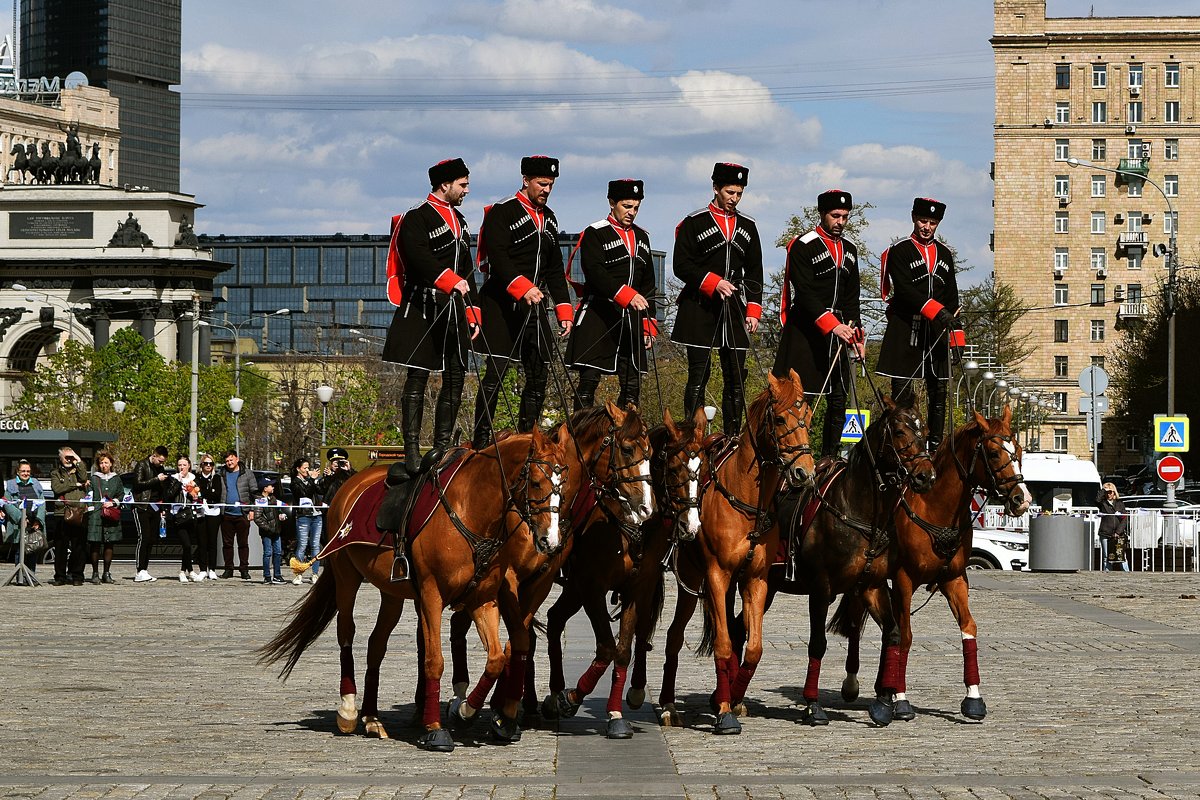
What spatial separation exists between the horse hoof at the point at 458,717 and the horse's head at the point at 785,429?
264 cm

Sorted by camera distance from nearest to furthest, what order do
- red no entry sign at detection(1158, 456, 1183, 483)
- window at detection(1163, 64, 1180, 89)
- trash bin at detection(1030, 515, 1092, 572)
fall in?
trash bin at detection(1030, 515, 1092, 572)
red no entry sign at detection(1158, 456, 1183, 483)
window at detection(1163, 64, 1180, 89)

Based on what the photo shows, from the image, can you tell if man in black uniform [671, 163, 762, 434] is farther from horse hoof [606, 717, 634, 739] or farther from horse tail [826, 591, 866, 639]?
horse hoof [606, 717, 634, 739]

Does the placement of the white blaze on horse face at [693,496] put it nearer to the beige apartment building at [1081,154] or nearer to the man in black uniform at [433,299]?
the man in black uniform at [433,299]

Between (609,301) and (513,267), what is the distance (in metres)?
0.93

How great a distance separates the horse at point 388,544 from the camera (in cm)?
1285

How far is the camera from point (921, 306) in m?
16.7

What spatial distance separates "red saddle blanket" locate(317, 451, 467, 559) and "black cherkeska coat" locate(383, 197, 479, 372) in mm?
918

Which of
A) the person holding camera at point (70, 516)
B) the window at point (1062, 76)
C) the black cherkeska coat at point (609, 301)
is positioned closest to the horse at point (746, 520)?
the black cherkeska coat at point (609, 301)

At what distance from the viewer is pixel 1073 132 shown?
418ft

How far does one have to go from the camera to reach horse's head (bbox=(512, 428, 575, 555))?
1270cm

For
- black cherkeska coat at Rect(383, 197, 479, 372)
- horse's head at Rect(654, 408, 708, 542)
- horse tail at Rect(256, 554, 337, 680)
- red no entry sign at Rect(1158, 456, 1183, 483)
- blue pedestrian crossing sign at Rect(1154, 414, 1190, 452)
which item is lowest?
horse tail at Rect(256, 554, 337, 680)

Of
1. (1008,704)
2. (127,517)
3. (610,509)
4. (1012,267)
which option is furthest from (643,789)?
(1012,267)

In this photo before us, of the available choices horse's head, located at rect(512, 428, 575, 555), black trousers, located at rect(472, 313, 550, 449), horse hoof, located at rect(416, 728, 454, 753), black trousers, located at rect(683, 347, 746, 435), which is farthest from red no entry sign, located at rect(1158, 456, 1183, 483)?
horse hoof, located at rect(416, 728, 454, 753)

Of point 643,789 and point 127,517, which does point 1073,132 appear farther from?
point 643,789
